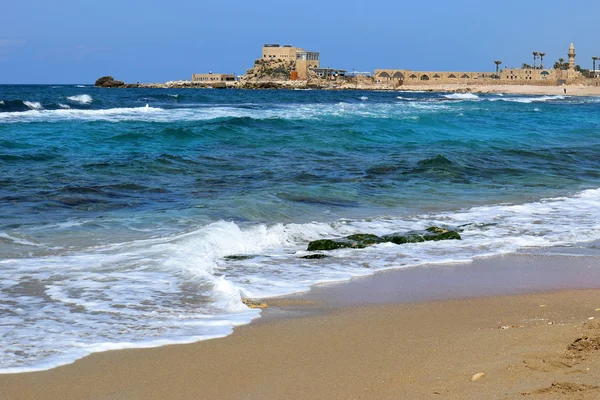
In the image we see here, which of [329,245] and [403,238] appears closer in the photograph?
[329,245]

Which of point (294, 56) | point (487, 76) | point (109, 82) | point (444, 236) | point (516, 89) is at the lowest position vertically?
point (444, 236)

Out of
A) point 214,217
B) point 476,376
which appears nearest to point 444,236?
point 214,217

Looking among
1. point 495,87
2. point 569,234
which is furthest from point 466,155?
point 495,87

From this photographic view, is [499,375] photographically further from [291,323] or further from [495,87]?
[495,87]

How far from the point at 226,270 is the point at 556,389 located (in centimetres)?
392

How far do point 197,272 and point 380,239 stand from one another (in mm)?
2500

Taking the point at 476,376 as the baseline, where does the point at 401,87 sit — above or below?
above

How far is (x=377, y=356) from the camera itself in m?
4.25

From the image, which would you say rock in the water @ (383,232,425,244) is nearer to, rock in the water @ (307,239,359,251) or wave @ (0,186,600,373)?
wave @ (0,186,600,373)

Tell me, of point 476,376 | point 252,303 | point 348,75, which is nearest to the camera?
point 476,376

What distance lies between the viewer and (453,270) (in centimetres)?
689

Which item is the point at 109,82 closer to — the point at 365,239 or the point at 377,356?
the point at 365,239

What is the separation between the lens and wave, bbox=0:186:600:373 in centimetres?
474

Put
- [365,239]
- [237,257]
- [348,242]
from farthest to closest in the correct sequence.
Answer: [365,239]
[348,242]
[237,257]
